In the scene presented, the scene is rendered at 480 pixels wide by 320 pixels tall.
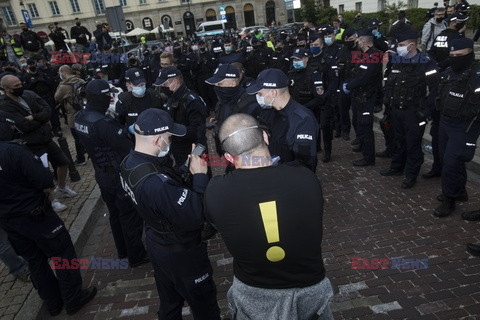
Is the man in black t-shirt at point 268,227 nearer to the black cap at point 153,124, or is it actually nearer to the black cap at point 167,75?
the black cap at point 153,124

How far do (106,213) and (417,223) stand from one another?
18.2 feet

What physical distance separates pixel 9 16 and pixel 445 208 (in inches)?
2494

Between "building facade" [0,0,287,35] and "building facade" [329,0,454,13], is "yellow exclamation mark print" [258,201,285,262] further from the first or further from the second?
"building facade" [0,0,287,35]

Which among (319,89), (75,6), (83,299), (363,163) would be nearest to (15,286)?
(83,299)

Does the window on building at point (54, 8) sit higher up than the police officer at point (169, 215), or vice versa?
the window on building at point (54, 8)

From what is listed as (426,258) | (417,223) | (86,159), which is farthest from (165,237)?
A: (86,159)

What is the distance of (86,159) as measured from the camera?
8.98 m

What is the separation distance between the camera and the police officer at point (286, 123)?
3879 millimetres

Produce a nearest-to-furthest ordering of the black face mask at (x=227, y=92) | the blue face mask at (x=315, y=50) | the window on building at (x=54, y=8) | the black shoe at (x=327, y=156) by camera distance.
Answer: the black face mask at (x=227, y=92), the black shoe at (x=327, y=156), the blue face mask at (x=315, y=50), the window on building at (x=54, y=8)

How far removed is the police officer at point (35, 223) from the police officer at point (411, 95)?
5425 millimetres

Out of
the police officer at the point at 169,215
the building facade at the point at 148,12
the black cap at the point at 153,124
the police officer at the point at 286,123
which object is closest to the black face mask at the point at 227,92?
the police officer at the point at 286,123

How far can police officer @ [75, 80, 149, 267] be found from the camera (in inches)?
167

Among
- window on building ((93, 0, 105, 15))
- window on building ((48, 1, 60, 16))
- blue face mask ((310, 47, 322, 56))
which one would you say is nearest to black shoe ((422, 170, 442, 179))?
blue face mask ((310, 47, 322, 56))

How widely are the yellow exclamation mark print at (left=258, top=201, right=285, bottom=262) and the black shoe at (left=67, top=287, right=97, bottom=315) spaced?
323 centimetres
